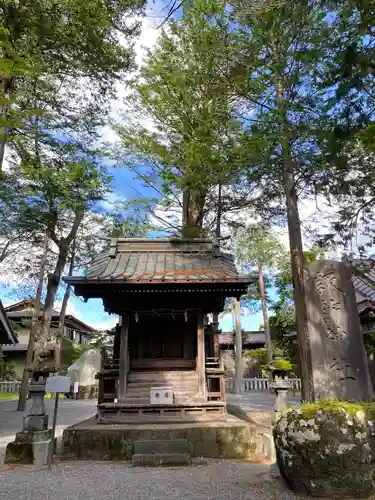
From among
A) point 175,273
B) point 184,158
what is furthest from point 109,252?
point 184,158

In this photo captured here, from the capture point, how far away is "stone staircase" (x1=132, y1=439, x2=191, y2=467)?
20.5 ft

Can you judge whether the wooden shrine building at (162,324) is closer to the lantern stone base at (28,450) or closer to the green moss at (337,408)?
the lantern stone base at (28,450)

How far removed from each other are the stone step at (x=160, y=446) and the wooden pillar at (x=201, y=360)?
184 centimetres

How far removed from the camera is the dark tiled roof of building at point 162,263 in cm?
800

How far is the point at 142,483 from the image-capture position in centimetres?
511

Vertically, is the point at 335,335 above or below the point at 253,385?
above

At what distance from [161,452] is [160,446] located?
10 centimetres

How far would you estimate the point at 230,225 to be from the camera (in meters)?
15.4

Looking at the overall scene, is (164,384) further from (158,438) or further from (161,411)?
(158,438)

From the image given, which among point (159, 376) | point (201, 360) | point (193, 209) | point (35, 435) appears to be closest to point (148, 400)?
point (159, 376)

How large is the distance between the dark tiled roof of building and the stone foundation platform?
9.98 ft

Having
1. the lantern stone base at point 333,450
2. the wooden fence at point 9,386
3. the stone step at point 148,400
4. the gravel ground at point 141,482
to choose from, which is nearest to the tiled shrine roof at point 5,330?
the stone step at point 148,400

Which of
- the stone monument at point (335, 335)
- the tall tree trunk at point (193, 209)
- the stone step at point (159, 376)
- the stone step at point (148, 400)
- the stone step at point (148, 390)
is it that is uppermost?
the tall tree trunk at point (193, 209)

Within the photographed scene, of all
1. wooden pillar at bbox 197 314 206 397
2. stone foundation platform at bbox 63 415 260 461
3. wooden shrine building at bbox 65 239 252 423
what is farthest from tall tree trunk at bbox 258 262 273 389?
stone foundation platform at bbox 63 415 260 461
